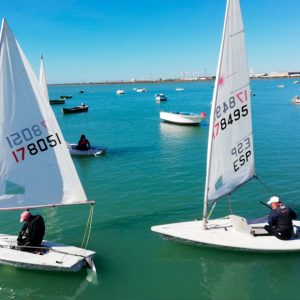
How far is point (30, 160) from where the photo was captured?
12.5 metres

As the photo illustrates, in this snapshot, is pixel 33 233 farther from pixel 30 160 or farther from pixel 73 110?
A: pixel 73 110

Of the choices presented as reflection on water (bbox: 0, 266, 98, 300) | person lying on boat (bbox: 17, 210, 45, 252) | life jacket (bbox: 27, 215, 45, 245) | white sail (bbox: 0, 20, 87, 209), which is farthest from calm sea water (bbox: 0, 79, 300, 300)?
white sail (bbox: 0, 20, 87, 209)

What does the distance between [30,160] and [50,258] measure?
3388 mm

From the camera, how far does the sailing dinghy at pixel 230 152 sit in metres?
12.6

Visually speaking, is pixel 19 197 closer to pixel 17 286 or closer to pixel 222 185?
pixel 17 286

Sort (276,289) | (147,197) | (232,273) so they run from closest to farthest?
(276,289), (232,273), (147,197)

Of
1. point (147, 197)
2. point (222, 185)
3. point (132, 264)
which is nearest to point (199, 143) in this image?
point (147, 197)

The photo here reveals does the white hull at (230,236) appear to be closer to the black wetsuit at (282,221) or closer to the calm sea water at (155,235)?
the black wetsuit at (282,221)

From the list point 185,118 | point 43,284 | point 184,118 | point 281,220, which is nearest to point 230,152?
point 281,220

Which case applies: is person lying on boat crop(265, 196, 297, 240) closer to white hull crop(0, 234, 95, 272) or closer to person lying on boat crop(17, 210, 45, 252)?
white hull crop(0, 234, 95, 272)

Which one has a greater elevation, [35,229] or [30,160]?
[30,160]

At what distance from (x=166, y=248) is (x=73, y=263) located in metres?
3.93

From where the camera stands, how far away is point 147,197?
65.8ft

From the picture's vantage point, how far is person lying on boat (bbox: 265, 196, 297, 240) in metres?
12.9
